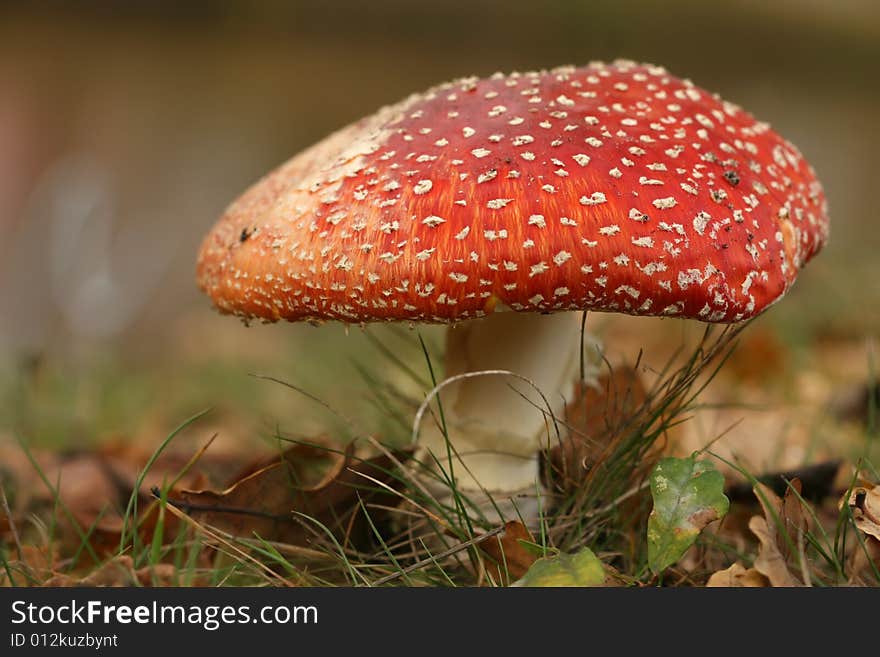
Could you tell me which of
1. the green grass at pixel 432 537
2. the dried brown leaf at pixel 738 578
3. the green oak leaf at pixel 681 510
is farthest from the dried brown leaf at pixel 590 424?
the dried brown leaf at pixel 738 578

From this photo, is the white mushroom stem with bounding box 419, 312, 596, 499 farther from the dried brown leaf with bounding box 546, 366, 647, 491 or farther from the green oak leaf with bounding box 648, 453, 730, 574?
the green oak leaf with bounding box 648, 453, 730, 574

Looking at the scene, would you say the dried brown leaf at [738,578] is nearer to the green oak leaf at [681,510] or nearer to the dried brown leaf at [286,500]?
the green oak leaf at [681,510]

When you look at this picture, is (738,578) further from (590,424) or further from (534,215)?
(534,215)

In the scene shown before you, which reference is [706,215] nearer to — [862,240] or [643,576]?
[643,576]

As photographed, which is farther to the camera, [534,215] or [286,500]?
[286,500]

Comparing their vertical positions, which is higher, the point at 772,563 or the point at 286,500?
the point at 772,563

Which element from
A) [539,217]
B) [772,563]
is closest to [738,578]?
[772,563]

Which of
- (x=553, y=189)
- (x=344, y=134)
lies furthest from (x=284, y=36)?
(x=553, y=189)

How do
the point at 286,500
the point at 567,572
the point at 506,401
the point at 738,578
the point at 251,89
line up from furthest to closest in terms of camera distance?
the point at 251,89 → the point at 506,401 → the point at 286,500 → the point at 738,578 → the point at 567,572
